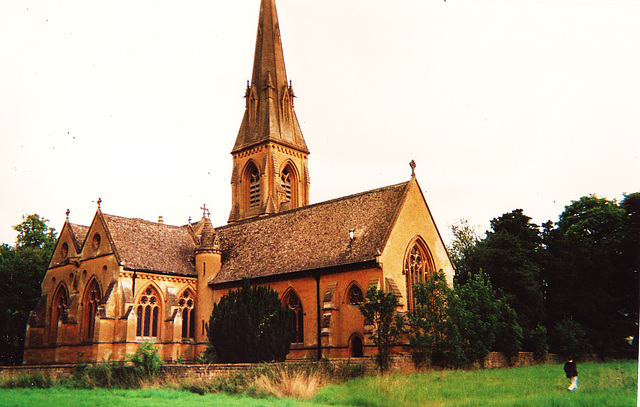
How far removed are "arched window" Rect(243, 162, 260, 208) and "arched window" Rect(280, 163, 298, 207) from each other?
2.69m

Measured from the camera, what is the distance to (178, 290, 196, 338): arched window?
3975cm

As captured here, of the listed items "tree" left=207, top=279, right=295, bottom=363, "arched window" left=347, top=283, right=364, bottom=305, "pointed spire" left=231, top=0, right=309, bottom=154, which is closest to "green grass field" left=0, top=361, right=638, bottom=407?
"tree" left=207, top=279, right=295, bottom=363

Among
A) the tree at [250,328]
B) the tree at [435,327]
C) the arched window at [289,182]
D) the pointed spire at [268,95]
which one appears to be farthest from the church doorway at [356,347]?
the pointed spire at [268,95]

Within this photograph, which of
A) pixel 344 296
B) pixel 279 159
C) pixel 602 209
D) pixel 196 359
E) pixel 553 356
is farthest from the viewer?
pixel 279 159

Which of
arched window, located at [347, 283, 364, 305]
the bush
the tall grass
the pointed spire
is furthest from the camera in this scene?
the pointed spire

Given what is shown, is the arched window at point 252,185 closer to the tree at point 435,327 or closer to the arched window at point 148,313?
the arched window at point 148,313

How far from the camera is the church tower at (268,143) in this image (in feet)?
200

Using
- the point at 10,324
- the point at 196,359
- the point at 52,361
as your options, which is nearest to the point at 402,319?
the point at 196,359

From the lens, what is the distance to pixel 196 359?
3803 centimetres

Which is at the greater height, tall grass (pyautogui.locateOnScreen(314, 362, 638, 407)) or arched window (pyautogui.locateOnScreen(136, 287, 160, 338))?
arched window (pyautogui.locateOnScreen(136, 287, 160, 338))

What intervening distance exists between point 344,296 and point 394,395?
13207mm

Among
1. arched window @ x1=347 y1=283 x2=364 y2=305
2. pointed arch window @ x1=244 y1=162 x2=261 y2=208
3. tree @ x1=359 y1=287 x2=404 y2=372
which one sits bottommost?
tree @ x1=359 y1=287 x2=404 y2=372

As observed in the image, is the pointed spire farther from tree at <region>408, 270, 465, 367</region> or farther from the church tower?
tree at <region>408, 270, 465, 367</region>

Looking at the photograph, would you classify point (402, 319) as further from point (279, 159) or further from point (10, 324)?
point (279, 159)
